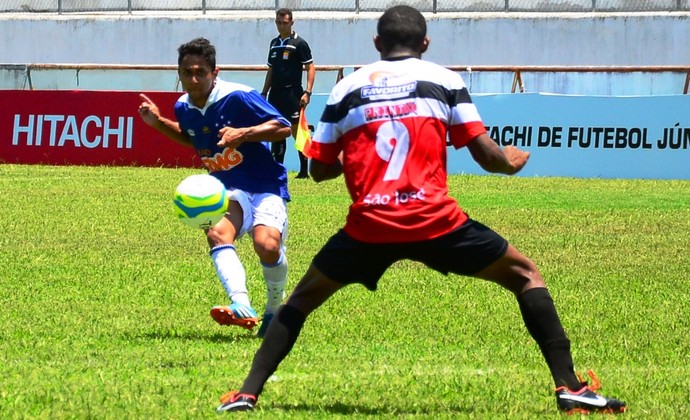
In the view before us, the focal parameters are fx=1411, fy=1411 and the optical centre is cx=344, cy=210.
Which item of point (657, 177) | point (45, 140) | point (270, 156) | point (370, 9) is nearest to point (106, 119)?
point (45, 140)

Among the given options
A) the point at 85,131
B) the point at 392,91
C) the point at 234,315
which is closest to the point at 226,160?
the point at 234,315

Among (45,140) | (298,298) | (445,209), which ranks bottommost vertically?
(45,140)

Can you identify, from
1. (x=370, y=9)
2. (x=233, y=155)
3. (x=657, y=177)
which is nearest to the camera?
(x=233, y=155)

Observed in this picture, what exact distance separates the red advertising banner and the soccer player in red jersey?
16807mm

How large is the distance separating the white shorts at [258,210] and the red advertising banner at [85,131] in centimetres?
1414

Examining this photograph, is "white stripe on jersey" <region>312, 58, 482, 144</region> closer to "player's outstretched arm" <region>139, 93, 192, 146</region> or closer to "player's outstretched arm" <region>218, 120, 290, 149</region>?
"player's outstretched arm" <region>218, 120, 290, 149</region>

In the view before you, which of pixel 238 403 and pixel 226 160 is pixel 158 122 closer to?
pixel 226 160

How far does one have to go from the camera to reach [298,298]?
6.17 m

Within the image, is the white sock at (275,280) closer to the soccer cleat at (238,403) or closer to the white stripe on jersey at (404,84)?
the soccer cleat at (238,403)

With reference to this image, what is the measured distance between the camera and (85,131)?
2319 cm

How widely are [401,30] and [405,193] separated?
2.35 ft

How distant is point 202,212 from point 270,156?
3.44ft

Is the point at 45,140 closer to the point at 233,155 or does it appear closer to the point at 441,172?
the point at 233,155

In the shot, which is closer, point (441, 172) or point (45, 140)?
point (441, 172)
